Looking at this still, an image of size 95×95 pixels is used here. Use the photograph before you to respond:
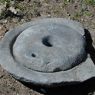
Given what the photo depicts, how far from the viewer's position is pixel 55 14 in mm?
6176

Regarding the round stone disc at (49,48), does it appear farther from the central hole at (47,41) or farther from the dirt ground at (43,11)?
the dirt ground at (43,11)

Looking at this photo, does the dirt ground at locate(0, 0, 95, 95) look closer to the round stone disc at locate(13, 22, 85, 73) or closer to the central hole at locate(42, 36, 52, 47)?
the round stone disc at locate(13, 22, 85, 73)

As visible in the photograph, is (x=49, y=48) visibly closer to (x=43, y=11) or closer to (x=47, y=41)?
(x=47, y=41)

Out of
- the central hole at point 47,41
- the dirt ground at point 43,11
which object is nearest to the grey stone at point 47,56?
the central hole at point 47,41

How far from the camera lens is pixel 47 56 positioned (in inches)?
186

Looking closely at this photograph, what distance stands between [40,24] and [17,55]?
2.48 ft

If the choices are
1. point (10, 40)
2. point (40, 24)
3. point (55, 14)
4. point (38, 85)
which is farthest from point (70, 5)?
point (38, 85)

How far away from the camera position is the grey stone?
4613 millimetres

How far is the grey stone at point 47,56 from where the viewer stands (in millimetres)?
4613

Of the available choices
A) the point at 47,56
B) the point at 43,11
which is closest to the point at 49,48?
the point at 47,56

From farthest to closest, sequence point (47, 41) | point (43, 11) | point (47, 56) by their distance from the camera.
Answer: point (43, 11) < point (47, 41) < point (47, 56)

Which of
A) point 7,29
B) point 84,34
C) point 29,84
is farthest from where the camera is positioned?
point 7,29

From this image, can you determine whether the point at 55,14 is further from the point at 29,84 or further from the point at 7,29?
the point at 29,84

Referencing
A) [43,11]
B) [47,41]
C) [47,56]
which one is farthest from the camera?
[43,11]
